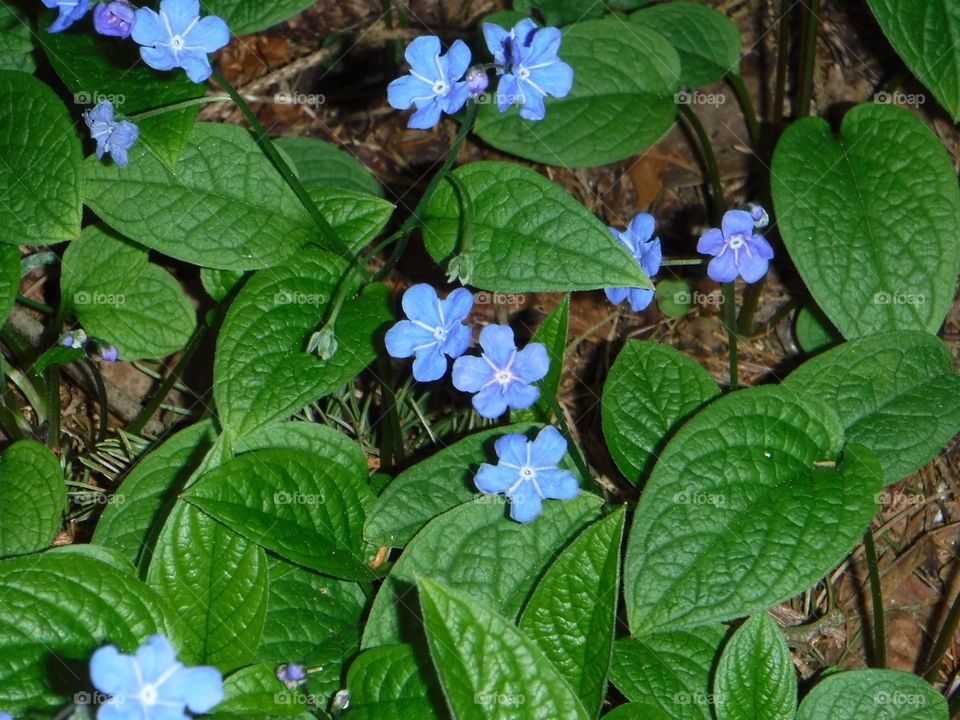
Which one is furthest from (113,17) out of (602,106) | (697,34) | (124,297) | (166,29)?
(697,34)

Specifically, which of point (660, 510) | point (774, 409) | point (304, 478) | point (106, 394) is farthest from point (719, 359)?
point (106, 394)

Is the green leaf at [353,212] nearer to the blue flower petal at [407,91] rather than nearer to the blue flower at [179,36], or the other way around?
the blue flower petal at [407,91]

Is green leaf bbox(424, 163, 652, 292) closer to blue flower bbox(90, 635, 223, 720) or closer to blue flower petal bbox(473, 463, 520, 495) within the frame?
blue flower petal bbox(473, 463, 520, 495)

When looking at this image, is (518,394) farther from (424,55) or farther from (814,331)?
(814,331)

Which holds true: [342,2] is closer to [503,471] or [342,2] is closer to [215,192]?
[215,192]

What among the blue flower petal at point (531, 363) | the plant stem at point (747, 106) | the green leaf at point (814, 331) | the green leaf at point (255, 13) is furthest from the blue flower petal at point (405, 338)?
the plant stem at point (747, 106)

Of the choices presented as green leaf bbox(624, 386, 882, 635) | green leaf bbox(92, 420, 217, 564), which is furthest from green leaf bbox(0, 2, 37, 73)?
green leaf bbox(624, 386, 882, 635)
